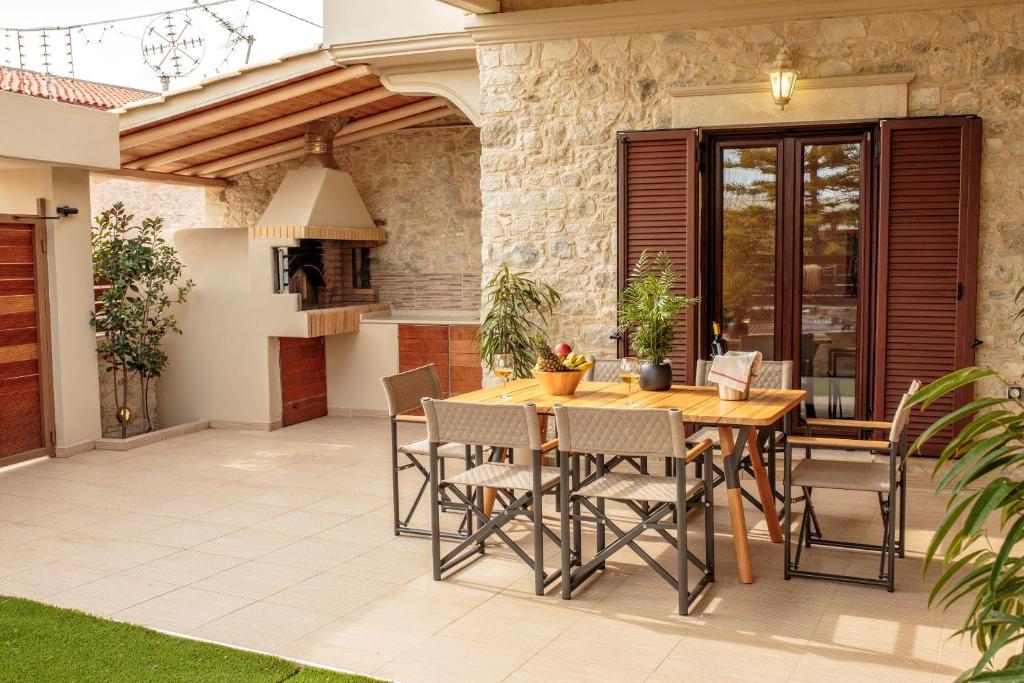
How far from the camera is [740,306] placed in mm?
7297

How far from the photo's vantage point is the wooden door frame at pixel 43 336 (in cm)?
A: 766

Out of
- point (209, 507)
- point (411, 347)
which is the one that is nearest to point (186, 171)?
point (411, 347)

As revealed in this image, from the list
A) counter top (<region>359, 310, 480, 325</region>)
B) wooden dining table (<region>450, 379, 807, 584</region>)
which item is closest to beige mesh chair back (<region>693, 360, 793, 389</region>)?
wooden dining table (<region>450, 379, 807, 584</region>)

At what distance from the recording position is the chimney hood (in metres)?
9.45

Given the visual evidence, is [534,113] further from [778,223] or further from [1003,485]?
[1003,485]

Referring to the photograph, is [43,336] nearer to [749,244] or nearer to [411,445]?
[411,445]

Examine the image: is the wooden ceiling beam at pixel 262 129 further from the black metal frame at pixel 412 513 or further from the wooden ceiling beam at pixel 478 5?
the black metal frame at pixel 412 513

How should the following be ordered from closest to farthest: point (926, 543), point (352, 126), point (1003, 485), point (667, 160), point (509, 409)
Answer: point (1003, 485)
point (509, 409)
point (926, 543)
point (667, 160)
point (352, 126)

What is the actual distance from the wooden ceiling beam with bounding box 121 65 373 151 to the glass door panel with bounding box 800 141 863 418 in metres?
3.84

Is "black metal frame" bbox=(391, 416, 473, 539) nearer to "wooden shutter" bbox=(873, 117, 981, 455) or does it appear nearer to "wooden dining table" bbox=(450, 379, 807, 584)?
"wooden dining table" bbox=(450, 379, 807, 584)

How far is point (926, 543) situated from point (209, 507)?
4.25 meters

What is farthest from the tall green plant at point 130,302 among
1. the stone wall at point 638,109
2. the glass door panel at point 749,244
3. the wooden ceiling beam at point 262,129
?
the glass door panel at point 749,244

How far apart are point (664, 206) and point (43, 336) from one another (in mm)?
5003

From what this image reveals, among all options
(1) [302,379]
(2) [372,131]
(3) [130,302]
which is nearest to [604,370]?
(1) [302,379]
